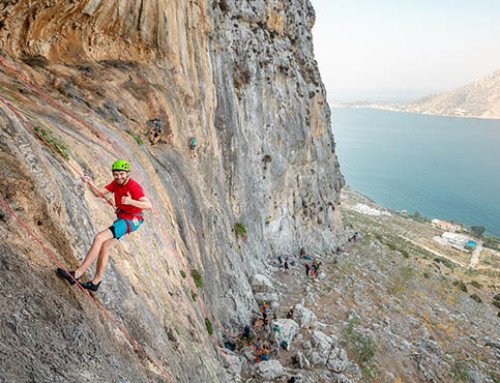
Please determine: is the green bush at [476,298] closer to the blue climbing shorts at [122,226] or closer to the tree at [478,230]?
the blue climbing shorts at [122,226]

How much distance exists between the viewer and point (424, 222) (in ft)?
307

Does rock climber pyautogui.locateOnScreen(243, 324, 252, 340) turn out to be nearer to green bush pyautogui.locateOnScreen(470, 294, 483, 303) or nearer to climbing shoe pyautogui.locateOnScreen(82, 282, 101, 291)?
climbing shoe pyautogui.locateOnScreen(82, 282, 101, 291)

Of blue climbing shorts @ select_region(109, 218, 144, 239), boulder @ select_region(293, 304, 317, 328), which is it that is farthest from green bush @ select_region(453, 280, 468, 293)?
blue climbing shorts @ select_region(109, 218, 144, 239)

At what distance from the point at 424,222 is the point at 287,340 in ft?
312

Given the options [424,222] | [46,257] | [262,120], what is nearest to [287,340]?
[46,257]

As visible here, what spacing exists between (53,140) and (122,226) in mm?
3335

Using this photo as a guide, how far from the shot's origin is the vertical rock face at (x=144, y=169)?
172 inches

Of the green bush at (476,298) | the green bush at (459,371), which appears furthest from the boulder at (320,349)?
the green bush at (476,298)

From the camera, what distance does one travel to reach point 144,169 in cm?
1073

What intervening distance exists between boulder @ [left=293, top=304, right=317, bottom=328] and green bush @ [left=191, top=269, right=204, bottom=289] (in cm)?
796

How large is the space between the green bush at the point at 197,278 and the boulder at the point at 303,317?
26.1 feet

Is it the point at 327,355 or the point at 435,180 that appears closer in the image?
the point at 327,355

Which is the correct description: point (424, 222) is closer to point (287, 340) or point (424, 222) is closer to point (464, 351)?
point (464, 351)

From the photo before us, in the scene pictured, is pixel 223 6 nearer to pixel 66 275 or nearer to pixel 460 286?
pixel 66 275
